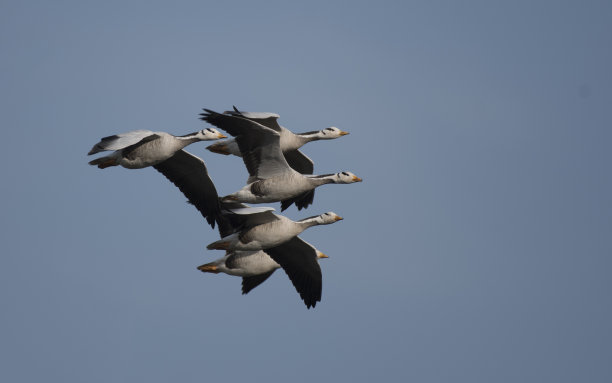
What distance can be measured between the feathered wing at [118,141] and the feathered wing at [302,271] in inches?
163

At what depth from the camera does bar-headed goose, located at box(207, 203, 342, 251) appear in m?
27.4

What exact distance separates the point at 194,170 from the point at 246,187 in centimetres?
214

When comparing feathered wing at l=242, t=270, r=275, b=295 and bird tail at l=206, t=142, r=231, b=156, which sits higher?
bird tail at l=206, t=142, r=231, b=156

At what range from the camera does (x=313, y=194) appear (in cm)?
3119

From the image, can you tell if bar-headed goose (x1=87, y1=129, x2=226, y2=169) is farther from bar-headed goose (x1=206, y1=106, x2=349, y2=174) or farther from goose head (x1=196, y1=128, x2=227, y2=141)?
bar-headed goose (x1=206, y1=106, x2=349, y2=174)

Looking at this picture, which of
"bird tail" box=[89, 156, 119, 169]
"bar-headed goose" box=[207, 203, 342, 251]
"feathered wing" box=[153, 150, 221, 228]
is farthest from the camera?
"feathered wing" box=[153, 150, 221, 228]

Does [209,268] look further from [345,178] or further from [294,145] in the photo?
[345,178]

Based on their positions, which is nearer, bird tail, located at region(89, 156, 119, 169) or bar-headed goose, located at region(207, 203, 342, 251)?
bar-headed goose, located at region(207, 203, 342, 251)

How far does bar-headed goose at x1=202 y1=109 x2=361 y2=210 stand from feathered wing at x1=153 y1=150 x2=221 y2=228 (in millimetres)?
1573

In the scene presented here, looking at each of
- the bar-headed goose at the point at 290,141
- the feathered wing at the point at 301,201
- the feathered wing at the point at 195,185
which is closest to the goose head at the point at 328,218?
the bar-headed goose at the point at 290,141

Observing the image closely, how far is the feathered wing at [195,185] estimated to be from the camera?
29.4 metres

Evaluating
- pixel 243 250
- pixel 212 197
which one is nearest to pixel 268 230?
pixel 243 250

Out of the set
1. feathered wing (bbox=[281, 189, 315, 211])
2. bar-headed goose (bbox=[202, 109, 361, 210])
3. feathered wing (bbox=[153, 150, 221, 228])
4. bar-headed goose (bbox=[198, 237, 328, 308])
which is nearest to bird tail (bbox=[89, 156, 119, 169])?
feathered wing (bbox=[153, 150, 221, 228])

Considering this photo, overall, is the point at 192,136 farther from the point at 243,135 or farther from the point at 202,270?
the point at 202,270
